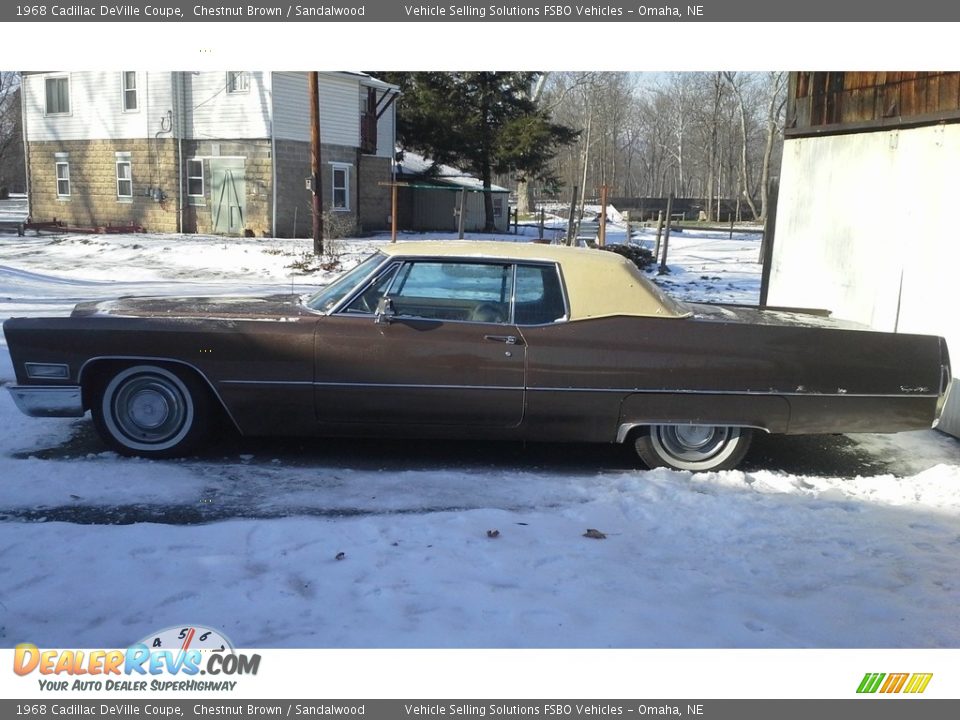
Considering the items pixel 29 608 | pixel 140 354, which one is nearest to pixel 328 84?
pixel 140 354

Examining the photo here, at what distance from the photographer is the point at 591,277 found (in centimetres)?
525

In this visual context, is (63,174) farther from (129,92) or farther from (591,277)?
(591,277)

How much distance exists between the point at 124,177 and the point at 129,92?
2.54 m

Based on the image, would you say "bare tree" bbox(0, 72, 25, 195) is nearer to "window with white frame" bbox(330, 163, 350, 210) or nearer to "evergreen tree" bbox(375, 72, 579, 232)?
"evergreen tree" bbox(375, 72, 579, 232)

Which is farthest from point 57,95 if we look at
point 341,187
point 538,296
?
point 538,296

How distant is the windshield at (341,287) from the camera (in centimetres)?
532

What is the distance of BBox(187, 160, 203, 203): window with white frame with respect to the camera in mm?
25406

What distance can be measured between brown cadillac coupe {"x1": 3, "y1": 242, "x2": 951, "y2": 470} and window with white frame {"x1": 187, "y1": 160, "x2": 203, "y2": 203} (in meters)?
21.7

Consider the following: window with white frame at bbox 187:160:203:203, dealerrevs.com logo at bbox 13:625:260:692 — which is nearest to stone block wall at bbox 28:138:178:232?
window with white frame at bbox 187:160:203:203

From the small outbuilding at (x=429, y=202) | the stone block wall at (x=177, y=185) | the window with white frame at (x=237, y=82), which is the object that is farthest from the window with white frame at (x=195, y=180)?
the small outbuilding at (x=429, y=202)

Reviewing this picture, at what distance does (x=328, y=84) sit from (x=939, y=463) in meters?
23.5

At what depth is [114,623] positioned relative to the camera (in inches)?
125

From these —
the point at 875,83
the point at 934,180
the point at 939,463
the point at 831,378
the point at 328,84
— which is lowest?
the point at 939,463

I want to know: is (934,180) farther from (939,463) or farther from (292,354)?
(292,354)
